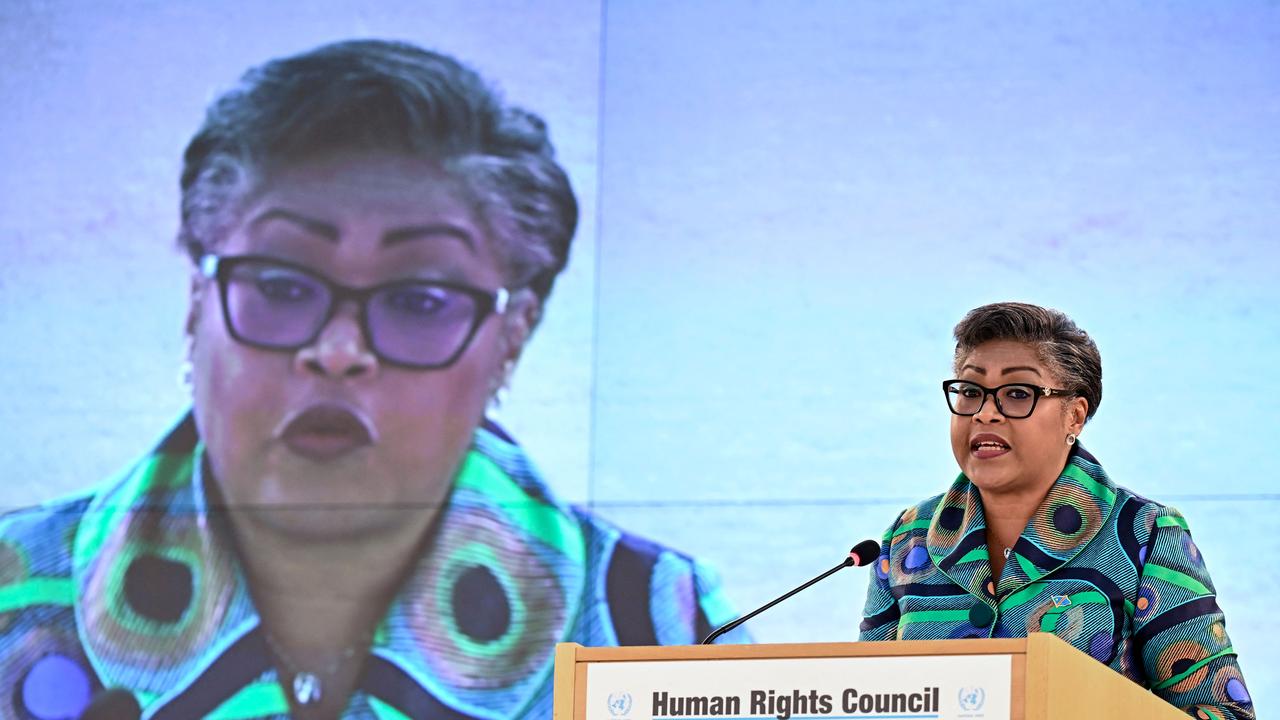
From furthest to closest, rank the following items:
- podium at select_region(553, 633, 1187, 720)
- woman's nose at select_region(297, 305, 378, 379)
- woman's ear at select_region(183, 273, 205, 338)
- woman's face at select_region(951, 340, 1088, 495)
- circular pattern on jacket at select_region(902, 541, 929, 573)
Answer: woman's ear at select_region(183, 273, 205, 338), woman's nose at select_region(297, 305, 378, 379), circular pattern on jacket at select_region(902, 541, 929, 573), woman's face at select_region(951, 340, 1088, 495), podium at select_region(553, 633, 1187, 720)

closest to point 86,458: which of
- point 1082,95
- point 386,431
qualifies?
point 386,431

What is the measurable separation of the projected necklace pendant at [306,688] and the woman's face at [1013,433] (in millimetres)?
2454

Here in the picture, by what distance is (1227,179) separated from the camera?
4.18 m

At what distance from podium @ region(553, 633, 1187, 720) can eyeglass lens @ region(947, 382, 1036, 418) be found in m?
0.53

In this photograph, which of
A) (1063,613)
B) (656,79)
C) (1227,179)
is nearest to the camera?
(1063,613)

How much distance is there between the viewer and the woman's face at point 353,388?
4.32m

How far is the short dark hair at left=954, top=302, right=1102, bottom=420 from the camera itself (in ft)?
7.46

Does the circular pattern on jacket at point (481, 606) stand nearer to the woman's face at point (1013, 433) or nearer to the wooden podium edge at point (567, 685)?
the woman's face at point (1013, 433)

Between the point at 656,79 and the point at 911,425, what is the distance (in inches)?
47.5

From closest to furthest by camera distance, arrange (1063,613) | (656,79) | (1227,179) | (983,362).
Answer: (1063,613)
(983,362)
(1227,179)
(656,79)

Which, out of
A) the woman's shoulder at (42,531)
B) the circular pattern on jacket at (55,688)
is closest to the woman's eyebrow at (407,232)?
the woman's shoulder at (42,531)

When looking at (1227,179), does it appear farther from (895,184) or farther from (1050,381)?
(1050,381)

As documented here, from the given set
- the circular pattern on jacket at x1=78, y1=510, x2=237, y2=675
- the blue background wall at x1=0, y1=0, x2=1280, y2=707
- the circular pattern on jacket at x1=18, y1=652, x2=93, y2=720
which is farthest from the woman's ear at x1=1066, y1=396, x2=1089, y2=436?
the circular pattern on jacket at x1=18, y1=652, x2=93, y2=720

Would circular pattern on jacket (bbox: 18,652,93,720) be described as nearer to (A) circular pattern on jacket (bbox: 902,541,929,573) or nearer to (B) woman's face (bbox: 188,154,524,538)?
(B) woman's face (bbox: 188,154,524,538)
